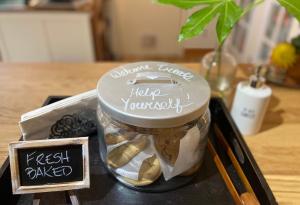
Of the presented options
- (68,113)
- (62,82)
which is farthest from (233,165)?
(62,82)

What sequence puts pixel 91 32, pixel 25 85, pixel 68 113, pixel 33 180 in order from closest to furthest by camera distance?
pixel 33 180 → pixel 68 113 → pixel 25 85 → pixel 91 32

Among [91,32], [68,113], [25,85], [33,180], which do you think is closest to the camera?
[33,180]

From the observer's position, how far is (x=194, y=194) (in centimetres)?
57

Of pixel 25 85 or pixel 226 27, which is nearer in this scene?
pixel 226 27

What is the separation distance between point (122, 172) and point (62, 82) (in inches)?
19.6

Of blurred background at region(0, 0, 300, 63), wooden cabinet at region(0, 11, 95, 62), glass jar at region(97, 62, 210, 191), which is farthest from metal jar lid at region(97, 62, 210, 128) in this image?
wooden cabinet at region(0, 11, 95, 62)

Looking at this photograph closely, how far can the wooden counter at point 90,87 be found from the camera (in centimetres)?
64

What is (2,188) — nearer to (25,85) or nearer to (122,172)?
(122,172)

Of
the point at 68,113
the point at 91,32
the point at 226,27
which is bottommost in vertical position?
the point at 91,32

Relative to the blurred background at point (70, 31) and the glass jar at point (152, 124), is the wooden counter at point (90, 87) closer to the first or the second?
the glass jar at point (152, 124)

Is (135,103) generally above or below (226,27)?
below

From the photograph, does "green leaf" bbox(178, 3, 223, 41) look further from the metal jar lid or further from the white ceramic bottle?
the white ceramic bottle

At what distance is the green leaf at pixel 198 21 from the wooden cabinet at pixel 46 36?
1508mm

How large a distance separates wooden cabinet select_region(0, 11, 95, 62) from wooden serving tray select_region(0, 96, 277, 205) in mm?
1532
